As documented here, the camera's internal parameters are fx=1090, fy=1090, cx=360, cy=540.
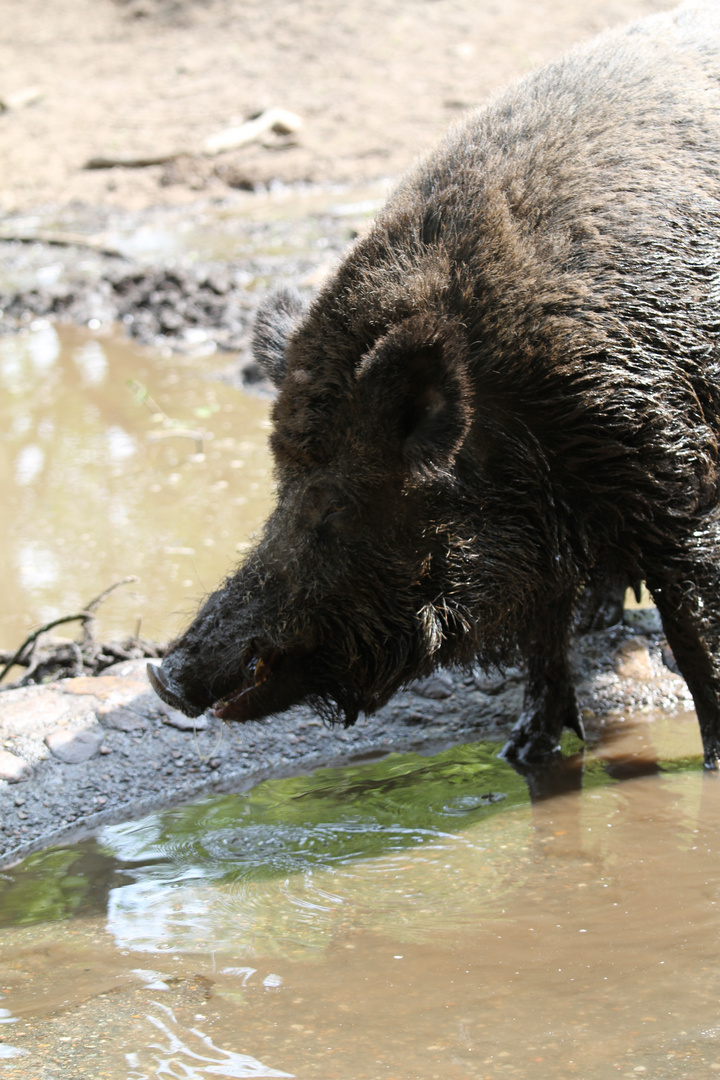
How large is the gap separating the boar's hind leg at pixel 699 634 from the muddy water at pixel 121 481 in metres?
2.01

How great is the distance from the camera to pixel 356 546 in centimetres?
389

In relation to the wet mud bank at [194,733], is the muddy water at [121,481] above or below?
above

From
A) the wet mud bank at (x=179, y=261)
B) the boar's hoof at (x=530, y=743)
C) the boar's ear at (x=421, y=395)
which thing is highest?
the wet mud bank at (x=179, y=261)

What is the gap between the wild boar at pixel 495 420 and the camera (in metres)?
3.75

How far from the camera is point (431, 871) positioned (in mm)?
3676

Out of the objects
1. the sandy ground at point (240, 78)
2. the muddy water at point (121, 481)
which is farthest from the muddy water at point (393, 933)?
the sandy ground at point (240, 78)

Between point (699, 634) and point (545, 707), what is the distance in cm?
83

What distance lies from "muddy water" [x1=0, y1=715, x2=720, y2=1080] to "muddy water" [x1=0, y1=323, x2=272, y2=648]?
1.21m

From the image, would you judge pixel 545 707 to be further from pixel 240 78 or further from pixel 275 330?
pixel 240 78

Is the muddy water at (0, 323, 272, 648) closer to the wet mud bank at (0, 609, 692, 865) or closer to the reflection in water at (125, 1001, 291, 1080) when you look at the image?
the wet mud bank at (0, 609, 692, 865)

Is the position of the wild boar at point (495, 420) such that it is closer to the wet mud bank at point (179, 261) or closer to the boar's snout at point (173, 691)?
the boar's snout at point (173, 691)

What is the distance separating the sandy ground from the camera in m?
19.5

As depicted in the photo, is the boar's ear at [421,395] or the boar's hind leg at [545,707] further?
the boar's hind leg at [545,707]

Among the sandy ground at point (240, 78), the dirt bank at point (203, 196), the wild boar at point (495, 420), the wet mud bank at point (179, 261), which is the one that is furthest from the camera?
the sandy ground at point (240, 78)
